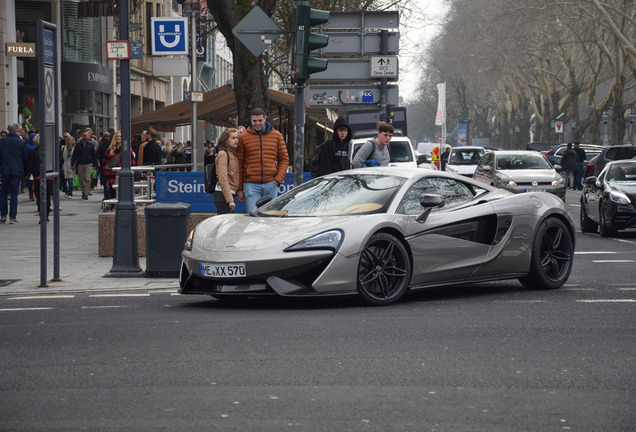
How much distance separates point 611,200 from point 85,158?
15329 millimetres

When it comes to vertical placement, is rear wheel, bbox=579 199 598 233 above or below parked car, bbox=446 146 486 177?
below

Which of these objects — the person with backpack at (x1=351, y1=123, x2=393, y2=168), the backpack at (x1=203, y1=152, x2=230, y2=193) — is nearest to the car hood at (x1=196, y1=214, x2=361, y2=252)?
the backpack at (x1=203, y1=152, x2=230, y2=193)

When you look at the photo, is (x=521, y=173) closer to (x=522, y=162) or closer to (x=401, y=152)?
(x=522, y=162)

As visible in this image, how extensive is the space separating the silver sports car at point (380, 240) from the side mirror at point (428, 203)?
0.04 ft

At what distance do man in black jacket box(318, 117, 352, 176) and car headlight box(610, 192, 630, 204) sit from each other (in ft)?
17.8

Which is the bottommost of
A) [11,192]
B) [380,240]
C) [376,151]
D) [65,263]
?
[65,263]

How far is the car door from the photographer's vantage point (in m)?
9.73

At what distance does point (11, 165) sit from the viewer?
70.6ft

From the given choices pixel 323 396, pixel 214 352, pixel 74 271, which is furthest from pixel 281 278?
pixel 74 271

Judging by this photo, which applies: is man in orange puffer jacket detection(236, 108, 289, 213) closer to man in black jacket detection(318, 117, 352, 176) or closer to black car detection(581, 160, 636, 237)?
man in black jacket detection(318, 117, 352, 176)

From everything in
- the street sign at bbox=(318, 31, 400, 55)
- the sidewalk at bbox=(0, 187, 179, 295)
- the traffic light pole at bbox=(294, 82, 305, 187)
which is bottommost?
the sidewalk at bbox=(0, 187, 179, 295)

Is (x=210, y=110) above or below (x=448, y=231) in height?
above

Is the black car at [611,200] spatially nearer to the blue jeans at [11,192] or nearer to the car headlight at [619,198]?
the car headlight at [619,198]

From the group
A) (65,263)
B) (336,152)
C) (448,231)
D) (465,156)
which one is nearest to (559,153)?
(465,156)
